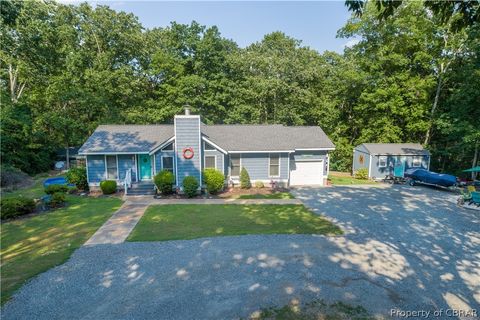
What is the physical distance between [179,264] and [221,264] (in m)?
1.18

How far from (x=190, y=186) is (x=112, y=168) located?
19.1 ft

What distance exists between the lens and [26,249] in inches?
319

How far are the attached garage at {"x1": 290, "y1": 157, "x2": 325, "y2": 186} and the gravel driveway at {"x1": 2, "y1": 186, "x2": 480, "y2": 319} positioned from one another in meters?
9.50

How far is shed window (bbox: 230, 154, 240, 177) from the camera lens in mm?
18094

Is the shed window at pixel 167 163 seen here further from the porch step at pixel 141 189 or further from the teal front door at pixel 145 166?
the porch step at pixel 141 189

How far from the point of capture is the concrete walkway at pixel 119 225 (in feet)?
29.5

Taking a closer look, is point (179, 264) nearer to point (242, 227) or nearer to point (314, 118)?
point (242, 227)

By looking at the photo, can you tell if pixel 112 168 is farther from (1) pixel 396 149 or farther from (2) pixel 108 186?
(1) pixel 396 149

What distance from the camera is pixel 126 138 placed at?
18203 mm

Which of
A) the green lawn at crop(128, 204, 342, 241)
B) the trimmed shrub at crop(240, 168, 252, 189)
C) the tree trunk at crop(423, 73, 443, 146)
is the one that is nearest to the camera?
the green lawn at crop(128, 204, 342, 241)

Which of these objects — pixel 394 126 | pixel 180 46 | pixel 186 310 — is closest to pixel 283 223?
pixel 186 310

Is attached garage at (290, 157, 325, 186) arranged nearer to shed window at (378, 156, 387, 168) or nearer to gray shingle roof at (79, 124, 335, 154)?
gray shingle roof at (79, 124, 335, 154)

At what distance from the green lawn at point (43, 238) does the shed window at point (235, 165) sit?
7.63m

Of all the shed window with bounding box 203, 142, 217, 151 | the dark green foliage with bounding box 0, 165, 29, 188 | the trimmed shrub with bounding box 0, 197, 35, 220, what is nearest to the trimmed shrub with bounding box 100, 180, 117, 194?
the trimmed shrub with bounding box 0, 197, 35, 220
